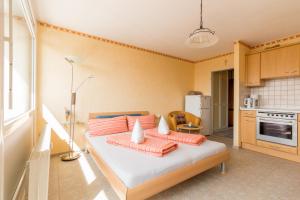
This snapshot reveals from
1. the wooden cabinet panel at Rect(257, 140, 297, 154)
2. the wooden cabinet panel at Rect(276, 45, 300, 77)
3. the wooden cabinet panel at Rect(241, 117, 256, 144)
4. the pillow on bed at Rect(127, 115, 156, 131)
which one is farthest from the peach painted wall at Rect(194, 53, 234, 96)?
the pillow on bed at Rect(127, 115, 156, 131)

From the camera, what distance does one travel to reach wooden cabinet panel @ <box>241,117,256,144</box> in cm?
346

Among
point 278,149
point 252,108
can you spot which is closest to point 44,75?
point 252,108

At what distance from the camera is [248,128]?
3.54m

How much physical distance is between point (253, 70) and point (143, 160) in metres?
3.55

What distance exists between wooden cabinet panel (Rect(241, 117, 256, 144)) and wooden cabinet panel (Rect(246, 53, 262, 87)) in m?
0.90

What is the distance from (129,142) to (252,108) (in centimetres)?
303

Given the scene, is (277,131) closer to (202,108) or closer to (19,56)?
(202,108)

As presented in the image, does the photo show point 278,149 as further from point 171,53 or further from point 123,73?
point 123,73

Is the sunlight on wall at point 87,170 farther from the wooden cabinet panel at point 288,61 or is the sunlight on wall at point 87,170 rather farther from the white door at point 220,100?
the white door at point 220,100

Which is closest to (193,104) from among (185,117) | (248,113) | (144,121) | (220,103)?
(185,117)

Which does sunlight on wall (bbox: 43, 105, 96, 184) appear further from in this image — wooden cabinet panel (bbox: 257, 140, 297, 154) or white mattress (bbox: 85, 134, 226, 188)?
wooden cabinet panel (bbox: 257, 140, 297, 154)

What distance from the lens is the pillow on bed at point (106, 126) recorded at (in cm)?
287

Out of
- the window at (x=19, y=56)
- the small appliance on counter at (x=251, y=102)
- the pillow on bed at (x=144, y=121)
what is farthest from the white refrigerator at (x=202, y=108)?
the window at (x=19, y=56)

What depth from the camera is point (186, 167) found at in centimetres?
185
